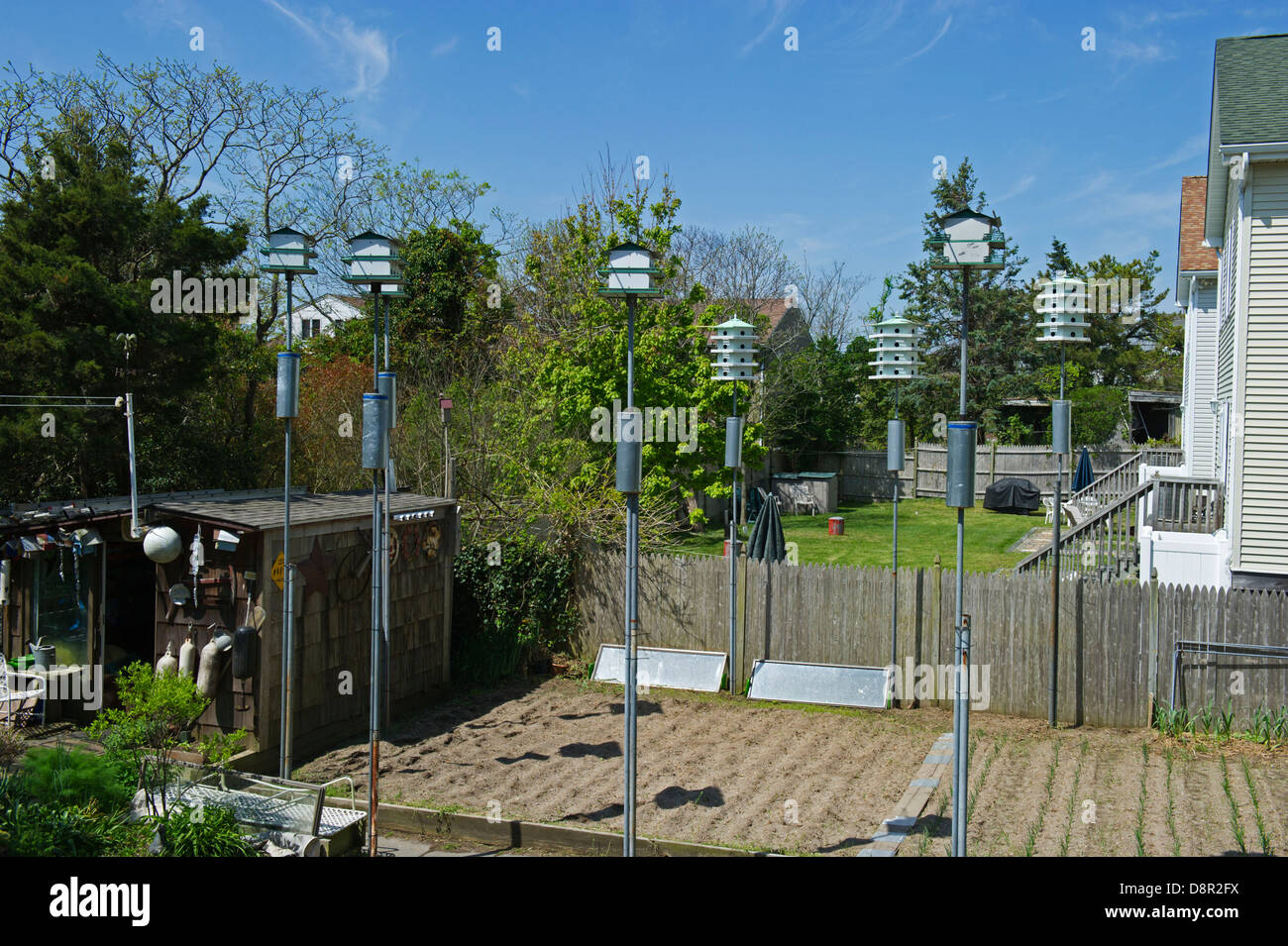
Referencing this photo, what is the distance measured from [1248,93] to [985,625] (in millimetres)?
7731

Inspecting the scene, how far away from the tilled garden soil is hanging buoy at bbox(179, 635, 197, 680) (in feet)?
4.85

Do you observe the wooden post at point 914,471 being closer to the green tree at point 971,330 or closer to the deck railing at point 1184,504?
the green tree at point 971,330

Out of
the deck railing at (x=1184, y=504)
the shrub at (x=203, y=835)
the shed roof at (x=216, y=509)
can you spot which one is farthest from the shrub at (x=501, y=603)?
the deck railing at (x=1184, y=504)

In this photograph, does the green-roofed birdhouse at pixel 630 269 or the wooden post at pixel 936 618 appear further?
the wooden post at pixel 936 618

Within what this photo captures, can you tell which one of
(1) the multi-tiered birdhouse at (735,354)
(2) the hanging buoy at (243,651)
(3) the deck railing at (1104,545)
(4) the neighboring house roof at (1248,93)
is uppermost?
(4) the neighboring house roof at (1248,93)

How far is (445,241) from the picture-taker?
25109 mm

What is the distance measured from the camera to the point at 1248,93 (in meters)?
12.9

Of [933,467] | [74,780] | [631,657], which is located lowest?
[74,780]

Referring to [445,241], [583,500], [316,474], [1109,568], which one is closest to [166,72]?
[445,241]

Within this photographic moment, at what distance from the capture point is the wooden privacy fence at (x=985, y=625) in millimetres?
10797

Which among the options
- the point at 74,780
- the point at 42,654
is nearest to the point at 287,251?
the point at 74,780

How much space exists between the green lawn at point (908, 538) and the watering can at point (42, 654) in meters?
12.4

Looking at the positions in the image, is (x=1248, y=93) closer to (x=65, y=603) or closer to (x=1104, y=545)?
(x=1104, y=545)
